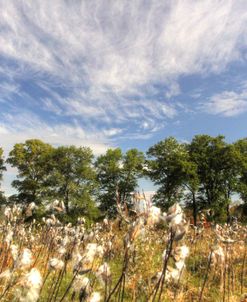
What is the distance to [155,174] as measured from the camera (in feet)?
171

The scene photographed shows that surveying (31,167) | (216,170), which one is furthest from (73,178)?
(216,170)

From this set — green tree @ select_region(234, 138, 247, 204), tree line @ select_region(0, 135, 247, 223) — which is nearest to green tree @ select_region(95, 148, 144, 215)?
tree line @ select_region(0, 135, 247, 223)

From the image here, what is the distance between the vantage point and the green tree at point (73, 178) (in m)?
48.2

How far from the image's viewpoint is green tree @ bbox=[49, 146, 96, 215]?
48.2 metres

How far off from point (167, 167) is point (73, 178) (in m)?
14.6

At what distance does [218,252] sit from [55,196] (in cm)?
4534

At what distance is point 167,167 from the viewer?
169ft

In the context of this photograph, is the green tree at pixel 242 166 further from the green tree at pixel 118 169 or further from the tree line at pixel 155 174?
the green tree at pixel 118 169

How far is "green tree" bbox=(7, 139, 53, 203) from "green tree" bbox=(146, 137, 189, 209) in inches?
635

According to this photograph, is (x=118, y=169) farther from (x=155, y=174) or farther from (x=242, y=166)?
(x=242, y=166)

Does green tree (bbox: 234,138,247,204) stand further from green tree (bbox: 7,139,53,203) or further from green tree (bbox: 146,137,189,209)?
green tree (bbox: 7,139,53,203)

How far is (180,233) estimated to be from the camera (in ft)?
9.37

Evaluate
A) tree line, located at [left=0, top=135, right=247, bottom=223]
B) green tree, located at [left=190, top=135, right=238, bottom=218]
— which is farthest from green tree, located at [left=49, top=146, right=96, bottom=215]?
green tree, located at [left=190, top=135, right=238, bottom=218]

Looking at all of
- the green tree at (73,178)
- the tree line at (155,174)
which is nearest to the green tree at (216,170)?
the tree line at (155,174)
